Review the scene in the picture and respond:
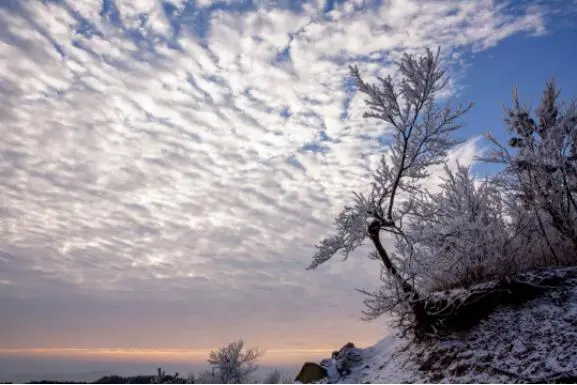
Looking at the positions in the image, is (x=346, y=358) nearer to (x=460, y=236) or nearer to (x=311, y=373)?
(x=311, y=373)

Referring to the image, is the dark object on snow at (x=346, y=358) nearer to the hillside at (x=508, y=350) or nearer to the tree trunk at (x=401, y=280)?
the hillside at (x=508, y=350)

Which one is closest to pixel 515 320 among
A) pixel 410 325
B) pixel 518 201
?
pixel 410 325

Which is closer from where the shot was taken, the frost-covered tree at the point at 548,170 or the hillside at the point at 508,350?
the hillside at the point at 508,350

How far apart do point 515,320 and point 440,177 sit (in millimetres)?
5749

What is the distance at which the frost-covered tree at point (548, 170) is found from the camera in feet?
47.2

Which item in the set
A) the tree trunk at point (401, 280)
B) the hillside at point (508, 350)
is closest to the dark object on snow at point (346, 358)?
the hillside at point (508, 350)

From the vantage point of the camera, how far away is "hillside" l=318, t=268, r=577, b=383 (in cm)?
961

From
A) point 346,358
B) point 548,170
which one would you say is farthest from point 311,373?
point 548,170

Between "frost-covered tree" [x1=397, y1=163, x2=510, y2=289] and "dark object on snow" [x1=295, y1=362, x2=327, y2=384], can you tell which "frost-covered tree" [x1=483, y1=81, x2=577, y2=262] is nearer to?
"frost-covered tree" [x1=397, y1=163, x2=510, y2=289]

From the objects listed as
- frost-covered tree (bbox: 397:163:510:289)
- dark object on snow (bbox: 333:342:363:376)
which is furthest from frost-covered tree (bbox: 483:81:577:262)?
dark object on snow (bbox: 333:342:363:376)

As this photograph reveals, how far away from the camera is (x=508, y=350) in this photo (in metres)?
10.5

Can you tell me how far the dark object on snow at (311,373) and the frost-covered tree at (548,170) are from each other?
321 inches

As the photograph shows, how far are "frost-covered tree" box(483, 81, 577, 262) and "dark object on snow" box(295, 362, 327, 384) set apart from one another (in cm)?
815

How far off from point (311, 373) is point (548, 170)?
10581mm
